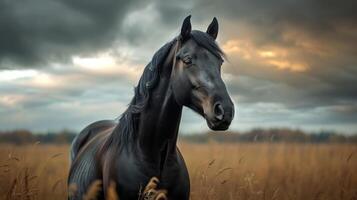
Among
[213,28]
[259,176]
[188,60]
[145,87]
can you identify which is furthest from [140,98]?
[259,176]

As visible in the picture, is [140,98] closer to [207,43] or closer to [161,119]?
[161,119]

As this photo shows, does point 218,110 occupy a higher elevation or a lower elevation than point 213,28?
lower

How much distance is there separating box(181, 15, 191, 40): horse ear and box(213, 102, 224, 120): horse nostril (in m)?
0.89

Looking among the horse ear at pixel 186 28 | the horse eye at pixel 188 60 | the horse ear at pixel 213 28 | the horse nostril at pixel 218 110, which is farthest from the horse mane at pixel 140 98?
the horse nostril at pixel 218 110

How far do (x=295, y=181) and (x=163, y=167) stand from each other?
246 inches

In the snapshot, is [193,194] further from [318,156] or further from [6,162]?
[318,156]

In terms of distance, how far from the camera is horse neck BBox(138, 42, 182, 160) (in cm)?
420

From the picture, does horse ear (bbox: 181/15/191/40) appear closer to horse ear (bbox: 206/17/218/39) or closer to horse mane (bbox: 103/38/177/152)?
horse mane (bbox: 103/38/177/152)

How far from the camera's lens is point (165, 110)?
13.8 feet

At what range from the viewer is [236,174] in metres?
10.1

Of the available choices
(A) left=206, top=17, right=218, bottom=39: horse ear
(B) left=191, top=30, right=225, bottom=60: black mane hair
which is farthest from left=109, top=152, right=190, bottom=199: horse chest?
(A) left=206, top=17, right=218, bottom=39: horse ear

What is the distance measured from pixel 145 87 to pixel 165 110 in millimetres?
342

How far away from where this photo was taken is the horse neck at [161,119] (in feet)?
13.8

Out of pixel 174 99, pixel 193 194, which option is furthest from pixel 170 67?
pixel 193 194
